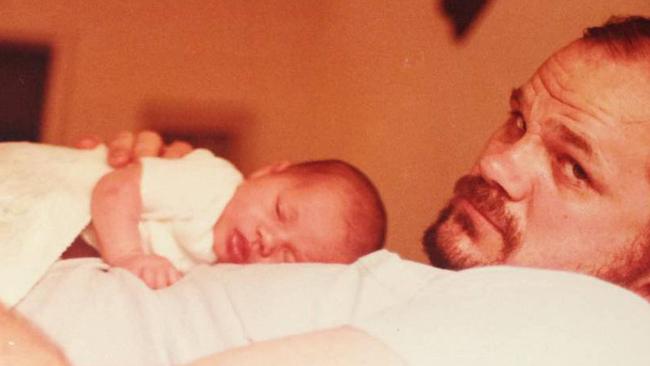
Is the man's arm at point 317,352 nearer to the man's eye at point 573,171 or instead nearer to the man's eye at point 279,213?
the man's eye at point 573,171

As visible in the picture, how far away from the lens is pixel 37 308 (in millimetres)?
780

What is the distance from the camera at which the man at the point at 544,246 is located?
57 centimetres

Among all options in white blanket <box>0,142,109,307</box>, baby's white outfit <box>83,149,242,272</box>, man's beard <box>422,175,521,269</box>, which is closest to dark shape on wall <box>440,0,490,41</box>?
Answer: man's beard <box>422,175,521,269</box>

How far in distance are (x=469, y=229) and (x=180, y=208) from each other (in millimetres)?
463

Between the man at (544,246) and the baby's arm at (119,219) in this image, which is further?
the baby's arm at (119,219)

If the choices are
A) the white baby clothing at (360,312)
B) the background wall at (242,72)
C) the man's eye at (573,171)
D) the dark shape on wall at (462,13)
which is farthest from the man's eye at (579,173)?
the background wall at (242,72)

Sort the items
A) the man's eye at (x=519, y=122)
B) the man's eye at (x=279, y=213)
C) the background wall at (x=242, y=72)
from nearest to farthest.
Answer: the man's eye at (x=519, y=122) → the man's eye at (x=279, y=213) → the background wall at (x=242, y=72)

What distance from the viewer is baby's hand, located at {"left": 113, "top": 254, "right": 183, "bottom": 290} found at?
94 cm

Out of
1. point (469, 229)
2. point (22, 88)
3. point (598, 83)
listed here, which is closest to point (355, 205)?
point (469, 229)

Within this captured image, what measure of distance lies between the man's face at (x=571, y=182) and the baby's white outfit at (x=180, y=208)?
0.39 meters

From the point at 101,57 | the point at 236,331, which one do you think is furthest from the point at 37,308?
the point at 101,57

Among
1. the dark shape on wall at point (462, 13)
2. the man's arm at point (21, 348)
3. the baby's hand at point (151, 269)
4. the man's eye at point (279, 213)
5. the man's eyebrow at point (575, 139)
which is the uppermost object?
the dark shape on wall at point (462, 13)

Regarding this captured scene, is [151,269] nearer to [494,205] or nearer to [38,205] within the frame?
[38,205]

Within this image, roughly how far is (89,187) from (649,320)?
828 mm
